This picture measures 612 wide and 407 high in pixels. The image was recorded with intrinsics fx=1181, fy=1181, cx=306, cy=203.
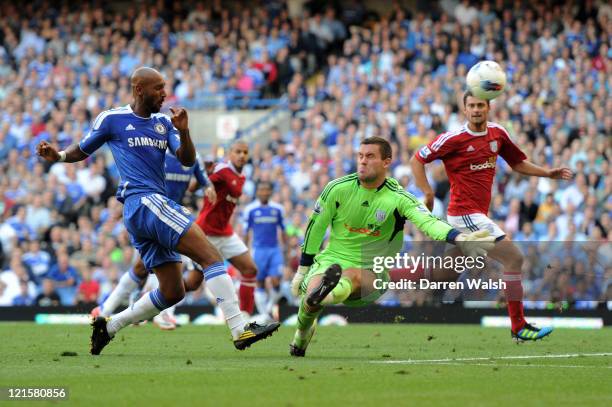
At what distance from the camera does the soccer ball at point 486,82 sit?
12.5 metres

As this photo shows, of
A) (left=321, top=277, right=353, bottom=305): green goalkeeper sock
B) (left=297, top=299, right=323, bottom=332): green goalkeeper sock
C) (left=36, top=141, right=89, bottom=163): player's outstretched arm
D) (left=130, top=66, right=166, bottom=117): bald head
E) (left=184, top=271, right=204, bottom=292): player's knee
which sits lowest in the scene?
(left=184, top=271, right=204, bottom=292): player's knee

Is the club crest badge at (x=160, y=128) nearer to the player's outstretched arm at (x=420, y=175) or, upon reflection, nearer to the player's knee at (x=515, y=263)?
the player's outstretched arm at (x=420, y=175)

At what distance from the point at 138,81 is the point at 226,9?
21.3 metres

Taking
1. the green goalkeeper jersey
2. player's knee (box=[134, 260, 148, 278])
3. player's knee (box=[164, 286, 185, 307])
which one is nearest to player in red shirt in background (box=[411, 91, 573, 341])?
the green goalkeeper jersey

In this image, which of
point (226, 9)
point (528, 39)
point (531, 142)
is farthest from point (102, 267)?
point (226, 9)

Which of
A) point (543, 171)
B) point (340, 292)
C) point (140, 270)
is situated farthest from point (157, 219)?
point (140, 270)

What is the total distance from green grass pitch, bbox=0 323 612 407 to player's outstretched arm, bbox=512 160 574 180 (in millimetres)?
1808

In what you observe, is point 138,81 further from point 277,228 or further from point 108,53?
point 108,53

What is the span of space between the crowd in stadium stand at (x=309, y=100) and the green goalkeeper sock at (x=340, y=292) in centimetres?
673

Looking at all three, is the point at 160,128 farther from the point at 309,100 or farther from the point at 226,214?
the point at 309,100

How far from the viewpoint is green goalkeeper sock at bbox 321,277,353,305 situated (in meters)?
10.1

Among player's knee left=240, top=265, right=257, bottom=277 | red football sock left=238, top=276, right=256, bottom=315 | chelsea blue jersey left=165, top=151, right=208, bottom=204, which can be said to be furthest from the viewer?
red football sock left=238, top=276, right=256, bottom=315

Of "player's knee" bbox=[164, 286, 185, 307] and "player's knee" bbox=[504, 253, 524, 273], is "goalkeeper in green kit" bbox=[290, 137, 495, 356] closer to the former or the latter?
"player's knee" bbox=[164, 286, 185, 307]

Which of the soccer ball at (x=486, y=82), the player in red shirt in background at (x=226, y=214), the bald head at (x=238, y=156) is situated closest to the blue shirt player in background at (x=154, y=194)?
the soccer ball at (x=486, y=82)
